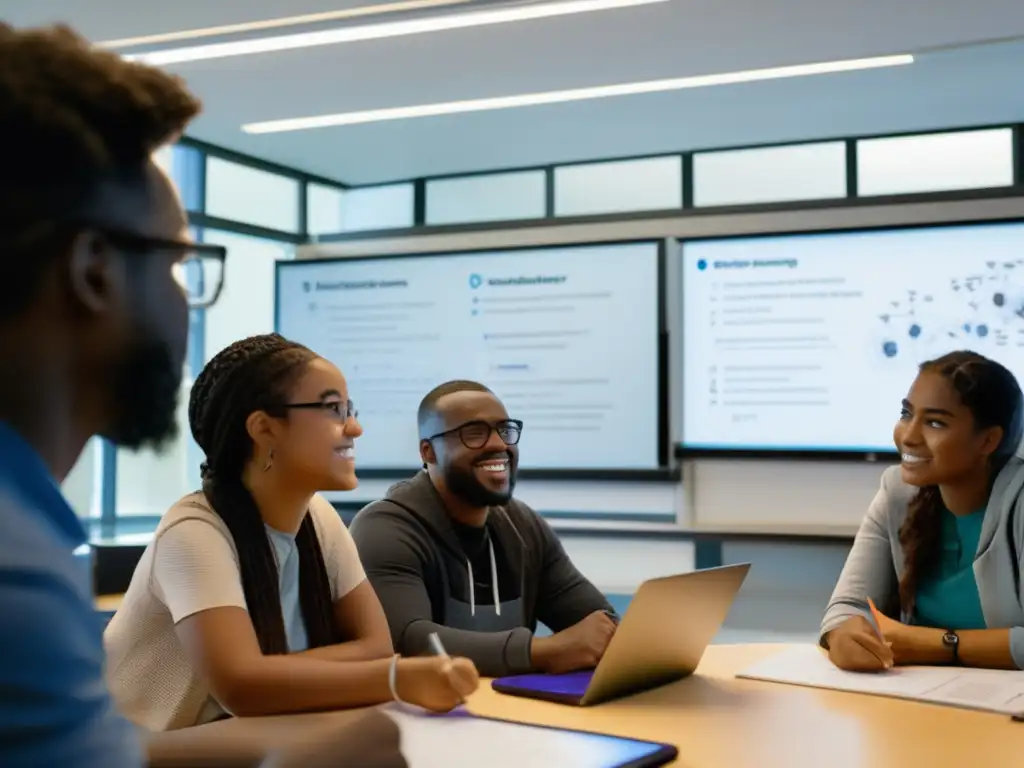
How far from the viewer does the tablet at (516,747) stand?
1268mm

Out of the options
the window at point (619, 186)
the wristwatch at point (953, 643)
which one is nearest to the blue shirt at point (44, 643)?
the wristwatch at point (953, 643)

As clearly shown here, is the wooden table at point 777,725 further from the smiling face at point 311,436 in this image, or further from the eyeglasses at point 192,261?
the eyeglasses at point 192,261

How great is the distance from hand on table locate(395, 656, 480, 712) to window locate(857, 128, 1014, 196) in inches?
187

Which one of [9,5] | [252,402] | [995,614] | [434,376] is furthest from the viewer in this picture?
[434,376]

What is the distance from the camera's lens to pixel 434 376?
5.49 meters

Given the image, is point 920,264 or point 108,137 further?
point 920,264

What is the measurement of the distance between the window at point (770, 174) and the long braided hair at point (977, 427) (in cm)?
358

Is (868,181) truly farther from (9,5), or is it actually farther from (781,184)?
(9,5)

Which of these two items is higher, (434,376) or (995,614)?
(434,376)

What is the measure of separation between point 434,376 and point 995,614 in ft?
12.0

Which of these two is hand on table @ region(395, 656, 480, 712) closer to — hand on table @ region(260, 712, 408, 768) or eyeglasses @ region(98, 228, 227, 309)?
hand on table @ region(260, 712, 408, 768)

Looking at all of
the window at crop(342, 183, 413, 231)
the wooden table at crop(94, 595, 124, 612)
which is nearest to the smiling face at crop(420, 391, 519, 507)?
the wooden table at crop(94, 595, 124, 612)

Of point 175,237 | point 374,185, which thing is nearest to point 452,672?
point 175,237

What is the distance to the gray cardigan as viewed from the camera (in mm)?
2133
